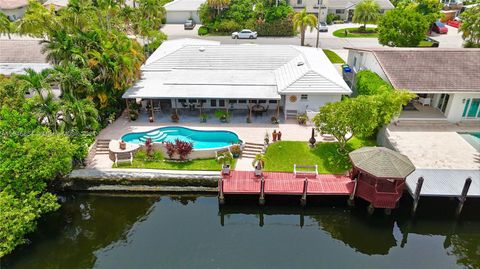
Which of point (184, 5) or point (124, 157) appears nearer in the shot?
point (124, 157)

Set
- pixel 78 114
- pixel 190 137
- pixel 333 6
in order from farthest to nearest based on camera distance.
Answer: pixel 333 6, pixel 190 137, pixel 78 114

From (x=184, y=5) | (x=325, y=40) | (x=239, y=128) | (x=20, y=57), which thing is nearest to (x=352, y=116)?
(x=239, y=128)

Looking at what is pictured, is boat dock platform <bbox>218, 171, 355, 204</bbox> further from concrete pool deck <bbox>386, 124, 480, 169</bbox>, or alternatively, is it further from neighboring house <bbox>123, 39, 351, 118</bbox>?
neighboring house <bbox>123, 39, 351, 118</bbox>

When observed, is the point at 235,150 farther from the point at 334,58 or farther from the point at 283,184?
the point at 334,58

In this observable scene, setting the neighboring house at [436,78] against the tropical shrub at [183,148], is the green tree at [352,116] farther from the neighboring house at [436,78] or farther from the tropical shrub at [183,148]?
the tropical shrub at [183,148]

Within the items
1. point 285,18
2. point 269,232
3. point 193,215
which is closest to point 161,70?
point 193,215

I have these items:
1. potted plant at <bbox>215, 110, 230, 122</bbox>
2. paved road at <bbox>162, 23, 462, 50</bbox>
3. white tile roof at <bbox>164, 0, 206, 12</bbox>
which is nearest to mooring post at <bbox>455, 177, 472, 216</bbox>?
potted plant at <bbox>215, 110, 230, 122</bbox>
